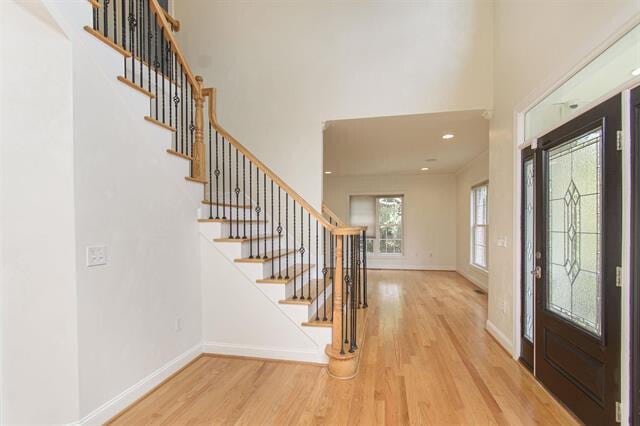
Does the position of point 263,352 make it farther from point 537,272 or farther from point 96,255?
point 537,272

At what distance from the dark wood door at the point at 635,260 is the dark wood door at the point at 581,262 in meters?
0.09

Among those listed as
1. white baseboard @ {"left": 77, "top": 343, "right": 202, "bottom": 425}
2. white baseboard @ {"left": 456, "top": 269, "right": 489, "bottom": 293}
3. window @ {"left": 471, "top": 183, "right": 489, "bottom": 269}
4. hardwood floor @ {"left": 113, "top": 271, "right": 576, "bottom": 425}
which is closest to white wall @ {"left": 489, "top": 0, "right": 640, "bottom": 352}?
hardwood floor @ {"left": 113, "top": 271, "right": 576, "bottom": 425}

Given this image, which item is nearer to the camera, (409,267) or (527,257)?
(527,257)

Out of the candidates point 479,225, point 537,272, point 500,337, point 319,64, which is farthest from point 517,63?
point 479,225

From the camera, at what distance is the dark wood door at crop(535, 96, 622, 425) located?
5.28 feet

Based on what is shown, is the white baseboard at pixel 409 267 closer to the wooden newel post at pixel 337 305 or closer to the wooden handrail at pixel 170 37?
the wooden newel post at pixel 337 305

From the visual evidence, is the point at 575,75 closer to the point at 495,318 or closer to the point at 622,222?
the point at 622,222

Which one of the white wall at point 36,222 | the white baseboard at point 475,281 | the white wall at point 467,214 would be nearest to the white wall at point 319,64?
the white wall at point 36,222

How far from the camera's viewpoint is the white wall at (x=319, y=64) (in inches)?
132

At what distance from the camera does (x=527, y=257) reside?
2592mm

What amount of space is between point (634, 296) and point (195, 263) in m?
3.10

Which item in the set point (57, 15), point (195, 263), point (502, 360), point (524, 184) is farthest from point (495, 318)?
point (57, 15)

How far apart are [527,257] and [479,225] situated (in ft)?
12.5

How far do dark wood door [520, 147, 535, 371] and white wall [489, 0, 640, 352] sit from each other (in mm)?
139
